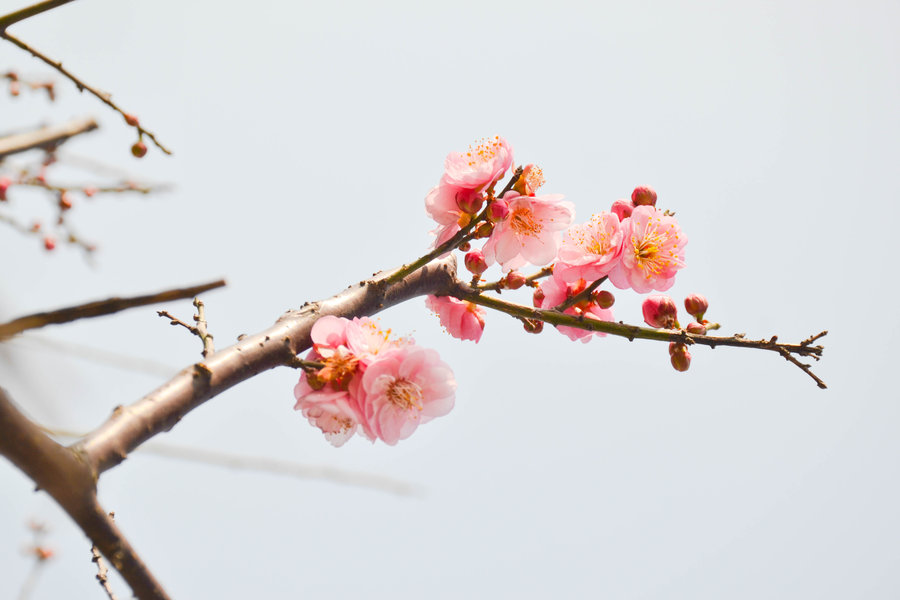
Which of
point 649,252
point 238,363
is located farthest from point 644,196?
point 238,363

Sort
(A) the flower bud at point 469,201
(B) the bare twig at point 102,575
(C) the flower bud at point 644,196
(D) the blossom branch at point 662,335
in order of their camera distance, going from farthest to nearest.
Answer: (C) the flower bud at point 644,196 < (A) the flower bud at point 469,201 < (D) the blossom branch at point 662,335 < (B) the bare twig at point 102,575

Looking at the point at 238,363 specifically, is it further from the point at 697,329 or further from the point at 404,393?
the point at 697,329

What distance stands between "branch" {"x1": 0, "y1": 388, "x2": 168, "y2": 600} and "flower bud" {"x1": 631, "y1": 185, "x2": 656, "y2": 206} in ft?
4.77

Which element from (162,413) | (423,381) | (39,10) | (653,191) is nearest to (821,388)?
(653,191)

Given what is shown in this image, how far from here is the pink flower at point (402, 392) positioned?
119 cm

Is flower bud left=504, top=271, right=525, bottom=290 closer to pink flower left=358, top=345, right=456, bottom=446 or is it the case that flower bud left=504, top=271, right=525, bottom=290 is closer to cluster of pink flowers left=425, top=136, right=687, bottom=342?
cluster of pink flowers left=425, top=136, right=687, bottom=342

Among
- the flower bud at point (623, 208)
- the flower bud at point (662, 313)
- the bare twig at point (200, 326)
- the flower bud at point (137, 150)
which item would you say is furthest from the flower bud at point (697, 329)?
the flower bud at point (137, 150)

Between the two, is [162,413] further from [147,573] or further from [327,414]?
[327,414]

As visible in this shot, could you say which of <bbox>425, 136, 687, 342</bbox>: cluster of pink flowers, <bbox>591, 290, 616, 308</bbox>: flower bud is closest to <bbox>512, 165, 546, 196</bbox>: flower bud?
<bbox>425, 136, 687, 342</bbox>: cluster of pink flowers

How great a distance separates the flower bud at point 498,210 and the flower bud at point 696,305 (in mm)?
556

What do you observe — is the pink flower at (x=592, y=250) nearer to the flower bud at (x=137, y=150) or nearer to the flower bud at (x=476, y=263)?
the flower bud at (x=476, y=263)

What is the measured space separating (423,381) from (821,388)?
888mm

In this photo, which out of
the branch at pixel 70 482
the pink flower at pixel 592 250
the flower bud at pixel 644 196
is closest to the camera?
the branch at pixel 70 482

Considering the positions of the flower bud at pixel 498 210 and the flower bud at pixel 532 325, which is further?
the flower bud at pixel 532 325
